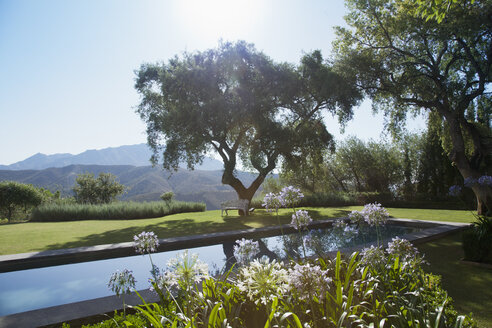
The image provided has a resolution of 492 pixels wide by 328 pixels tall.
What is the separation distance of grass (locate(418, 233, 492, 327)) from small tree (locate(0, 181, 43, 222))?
22.6 m

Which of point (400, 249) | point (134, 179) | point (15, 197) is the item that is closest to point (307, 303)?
point (400, 249)

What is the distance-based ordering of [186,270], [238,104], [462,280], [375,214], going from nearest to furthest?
[186,270], [375,214], [462,280], [238,104]

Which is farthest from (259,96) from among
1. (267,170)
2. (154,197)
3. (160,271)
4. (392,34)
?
(154,197)

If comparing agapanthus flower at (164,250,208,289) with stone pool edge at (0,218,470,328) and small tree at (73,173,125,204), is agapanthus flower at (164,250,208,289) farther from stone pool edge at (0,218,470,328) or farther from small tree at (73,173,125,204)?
small tree at (73,173,125,204)

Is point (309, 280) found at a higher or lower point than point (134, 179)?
lower

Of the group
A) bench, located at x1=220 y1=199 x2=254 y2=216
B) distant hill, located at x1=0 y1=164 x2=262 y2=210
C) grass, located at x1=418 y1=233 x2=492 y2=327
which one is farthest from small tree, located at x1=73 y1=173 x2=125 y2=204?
distant hill, located at x1=0 y1=164 x2=262 y2=210

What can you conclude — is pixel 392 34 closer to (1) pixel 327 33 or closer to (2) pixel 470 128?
(1) pixel 327 33

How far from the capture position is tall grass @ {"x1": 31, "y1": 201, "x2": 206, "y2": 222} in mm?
15430

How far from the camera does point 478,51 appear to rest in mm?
12922

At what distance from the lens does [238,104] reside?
1530 centimetres

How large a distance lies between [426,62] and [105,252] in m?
14.5

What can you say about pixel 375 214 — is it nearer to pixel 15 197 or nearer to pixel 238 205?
pixel 238 205

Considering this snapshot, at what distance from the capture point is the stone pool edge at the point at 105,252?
338 cm

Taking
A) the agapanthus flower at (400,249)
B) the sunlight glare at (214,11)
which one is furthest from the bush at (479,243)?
the sunlight glare at (214,11)
